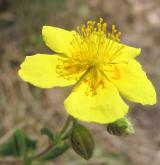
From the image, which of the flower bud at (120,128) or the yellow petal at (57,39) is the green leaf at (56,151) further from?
the yellow petal at (57,39)

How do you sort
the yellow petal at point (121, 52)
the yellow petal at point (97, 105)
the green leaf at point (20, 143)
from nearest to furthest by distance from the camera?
the yellow petal at point (97, 105) < the yellow petal at point (121, 52) < the green leaf at point (20, 143)

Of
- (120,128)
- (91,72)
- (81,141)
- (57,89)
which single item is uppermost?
(91,72)

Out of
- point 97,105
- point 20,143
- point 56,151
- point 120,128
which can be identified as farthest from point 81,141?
point 20,143

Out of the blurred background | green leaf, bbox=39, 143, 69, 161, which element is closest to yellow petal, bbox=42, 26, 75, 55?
green leaf, bbox=39, 143, 69, 161

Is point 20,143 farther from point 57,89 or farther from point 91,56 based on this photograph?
point 57,89

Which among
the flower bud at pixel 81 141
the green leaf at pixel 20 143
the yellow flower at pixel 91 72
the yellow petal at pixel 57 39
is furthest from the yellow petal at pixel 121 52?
the green leaf at pixel 20 143

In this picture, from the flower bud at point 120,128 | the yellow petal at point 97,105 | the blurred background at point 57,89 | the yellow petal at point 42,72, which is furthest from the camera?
the blurred background at point 57,89

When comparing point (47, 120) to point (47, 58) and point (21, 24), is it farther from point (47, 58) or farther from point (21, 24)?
point (47, 58)
